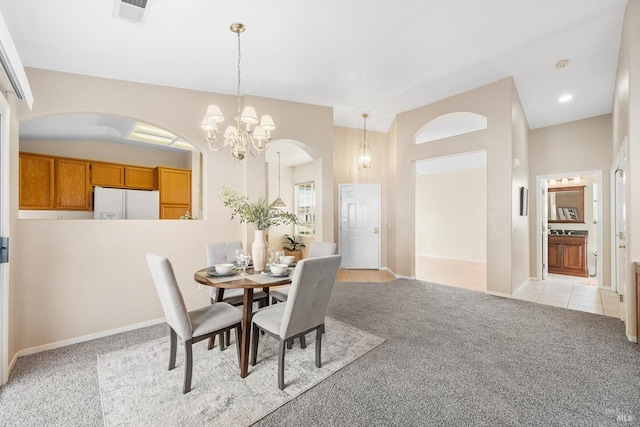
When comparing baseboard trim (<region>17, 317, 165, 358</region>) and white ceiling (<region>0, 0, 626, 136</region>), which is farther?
baseboard trim (<region>17, 317, 165, 358</region>)

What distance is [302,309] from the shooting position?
6.62 feet

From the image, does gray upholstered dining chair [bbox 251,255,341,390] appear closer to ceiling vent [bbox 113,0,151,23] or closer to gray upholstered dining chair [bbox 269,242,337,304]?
gray upholstered dining chair [bbox 269,242,337,304]

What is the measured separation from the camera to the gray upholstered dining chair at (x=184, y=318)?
6.15ft

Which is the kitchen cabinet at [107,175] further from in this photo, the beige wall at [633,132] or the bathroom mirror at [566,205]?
the bathroom mirror at [566,205]

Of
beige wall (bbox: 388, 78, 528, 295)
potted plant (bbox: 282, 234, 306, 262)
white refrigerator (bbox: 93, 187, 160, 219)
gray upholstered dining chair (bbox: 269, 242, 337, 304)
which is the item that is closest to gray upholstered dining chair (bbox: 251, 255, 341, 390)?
gray upholstered dining chair (bbox: 269, 242, 337, 304)

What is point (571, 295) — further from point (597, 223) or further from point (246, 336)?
point (246, 336)

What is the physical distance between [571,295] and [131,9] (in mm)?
6675

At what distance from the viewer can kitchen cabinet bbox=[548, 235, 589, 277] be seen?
5703 millimetres

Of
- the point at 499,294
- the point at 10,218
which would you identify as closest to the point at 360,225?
the point at 499,294

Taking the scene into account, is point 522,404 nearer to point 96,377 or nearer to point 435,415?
point 435,415

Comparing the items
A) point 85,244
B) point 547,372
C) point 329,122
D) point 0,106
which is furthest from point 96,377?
point 329,122

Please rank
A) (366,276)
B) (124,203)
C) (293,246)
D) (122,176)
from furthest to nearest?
(293,246)
(366,276)
(122,176)
(124,203)

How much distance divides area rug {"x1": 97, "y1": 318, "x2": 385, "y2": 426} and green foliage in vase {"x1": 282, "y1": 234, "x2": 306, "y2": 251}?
15.0ft

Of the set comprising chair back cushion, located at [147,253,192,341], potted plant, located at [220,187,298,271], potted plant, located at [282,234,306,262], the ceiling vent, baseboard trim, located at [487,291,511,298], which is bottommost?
baseboard trim, located at [487,291,511,298]
